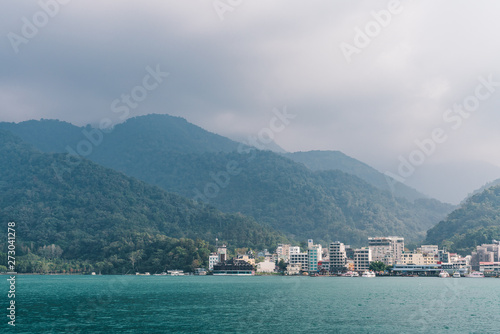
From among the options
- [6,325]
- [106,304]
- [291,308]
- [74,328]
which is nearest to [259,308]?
[291,308]

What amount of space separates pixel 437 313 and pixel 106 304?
4804 centimetres

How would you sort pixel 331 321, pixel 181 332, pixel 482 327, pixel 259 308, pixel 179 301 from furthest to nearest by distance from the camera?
pixel 179 301
pixel 259 308
pixel 331 321
pixel 482 327
pixel 181 332

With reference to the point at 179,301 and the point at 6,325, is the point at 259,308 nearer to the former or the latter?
the point at 179,301

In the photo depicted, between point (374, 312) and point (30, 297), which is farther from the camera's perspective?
point (30, 297)

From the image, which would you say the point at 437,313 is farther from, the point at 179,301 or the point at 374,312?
the point at 179,301

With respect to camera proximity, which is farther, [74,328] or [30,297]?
[30,297]

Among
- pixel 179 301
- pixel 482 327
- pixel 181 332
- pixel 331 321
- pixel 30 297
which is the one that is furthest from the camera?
pixel 30 297

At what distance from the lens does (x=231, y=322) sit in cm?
6431

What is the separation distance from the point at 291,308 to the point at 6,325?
38037 mm

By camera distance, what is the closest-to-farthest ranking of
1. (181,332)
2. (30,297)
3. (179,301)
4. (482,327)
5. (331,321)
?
1. (181,332)
2. (482,327)
3. (331,321)
4. (179,301)
5. (30,297)

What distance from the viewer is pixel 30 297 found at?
98.4m

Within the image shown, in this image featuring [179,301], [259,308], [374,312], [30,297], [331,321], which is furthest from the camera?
[30,297]

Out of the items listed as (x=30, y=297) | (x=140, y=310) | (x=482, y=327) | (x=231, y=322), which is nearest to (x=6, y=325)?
(x=140, y=310)

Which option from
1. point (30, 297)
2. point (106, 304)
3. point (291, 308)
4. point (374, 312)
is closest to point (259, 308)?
point (291, 308)
